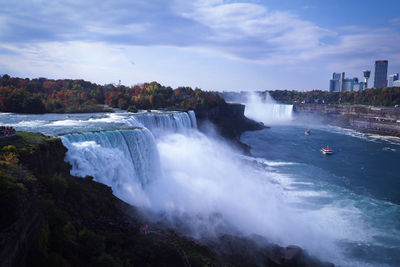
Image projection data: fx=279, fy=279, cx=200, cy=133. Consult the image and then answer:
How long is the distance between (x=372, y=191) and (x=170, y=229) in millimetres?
21136

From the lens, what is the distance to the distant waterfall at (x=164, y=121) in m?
30.9

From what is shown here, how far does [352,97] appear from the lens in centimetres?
12062

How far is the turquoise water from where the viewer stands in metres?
16.6

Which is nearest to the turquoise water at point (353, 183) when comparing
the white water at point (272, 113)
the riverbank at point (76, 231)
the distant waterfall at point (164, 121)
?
the riverbank at point (76, 231)

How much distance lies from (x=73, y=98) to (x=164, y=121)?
59.1 feet

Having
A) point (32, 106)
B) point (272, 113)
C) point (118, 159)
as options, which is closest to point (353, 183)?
point (118, 159)

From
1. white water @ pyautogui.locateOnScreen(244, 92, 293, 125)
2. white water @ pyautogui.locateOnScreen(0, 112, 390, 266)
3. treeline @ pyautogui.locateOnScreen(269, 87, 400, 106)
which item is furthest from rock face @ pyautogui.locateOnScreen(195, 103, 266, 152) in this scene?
treeline @ pyautogui.locateOnScreen(269, 87, 400, 106)

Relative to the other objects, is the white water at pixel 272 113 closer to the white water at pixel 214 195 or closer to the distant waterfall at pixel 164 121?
the distant waterfall at pixel 164 121

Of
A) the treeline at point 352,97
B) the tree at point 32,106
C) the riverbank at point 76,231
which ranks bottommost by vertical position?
the riverbank at point 76,231

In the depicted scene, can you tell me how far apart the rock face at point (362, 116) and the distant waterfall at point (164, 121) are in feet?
166

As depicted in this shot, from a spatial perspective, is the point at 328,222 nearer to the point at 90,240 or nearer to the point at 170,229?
the point at 170,229

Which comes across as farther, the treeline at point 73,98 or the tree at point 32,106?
the treeline at point 73,98

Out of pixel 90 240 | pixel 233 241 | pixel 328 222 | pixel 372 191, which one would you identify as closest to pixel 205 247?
pixel 233 241

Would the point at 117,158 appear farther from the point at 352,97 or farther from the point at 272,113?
the point at 352,97
